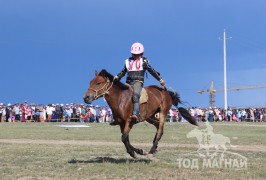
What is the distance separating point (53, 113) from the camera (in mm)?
51375

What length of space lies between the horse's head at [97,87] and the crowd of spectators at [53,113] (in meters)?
37.0

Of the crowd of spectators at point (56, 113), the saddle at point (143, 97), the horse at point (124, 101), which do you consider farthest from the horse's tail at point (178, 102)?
the crowd of spectators at point (56, 113)

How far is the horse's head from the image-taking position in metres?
12.5

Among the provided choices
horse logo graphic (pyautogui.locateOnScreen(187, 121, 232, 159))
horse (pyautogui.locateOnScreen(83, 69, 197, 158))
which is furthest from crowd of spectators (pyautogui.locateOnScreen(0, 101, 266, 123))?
horse (pyautogui.locateOnScreen(83, 69, 197, 158))

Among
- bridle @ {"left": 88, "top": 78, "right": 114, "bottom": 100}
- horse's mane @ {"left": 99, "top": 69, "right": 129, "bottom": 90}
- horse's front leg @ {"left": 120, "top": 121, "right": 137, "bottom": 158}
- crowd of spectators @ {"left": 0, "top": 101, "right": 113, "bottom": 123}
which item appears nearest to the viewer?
horse's front leg @ {"left": 120, "top": 121, "right": 137, "bottom": 158}

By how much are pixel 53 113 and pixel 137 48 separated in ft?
129

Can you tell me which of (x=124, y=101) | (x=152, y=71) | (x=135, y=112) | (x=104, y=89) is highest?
(x=152, y=71)

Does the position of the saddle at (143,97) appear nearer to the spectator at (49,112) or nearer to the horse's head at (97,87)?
the horse's head at (97,87)

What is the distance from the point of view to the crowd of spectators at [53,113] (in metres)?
48.8

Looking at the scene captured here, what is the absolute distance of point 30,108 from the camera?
4888cm

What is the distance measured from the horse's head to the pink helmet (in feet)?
3.26

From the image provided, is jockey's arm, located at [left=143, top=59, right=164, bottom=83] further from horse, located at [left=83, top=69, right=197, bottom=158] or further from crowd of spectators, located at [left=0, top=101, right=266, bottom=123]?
crowd of spectators, located at [left=0, top=101, right=266, bottom=123]

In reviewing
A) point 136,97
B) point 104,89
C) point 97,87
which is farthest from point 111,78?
point 136,97

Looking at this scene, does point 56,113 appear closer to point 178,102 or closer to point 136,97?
point 178,102
